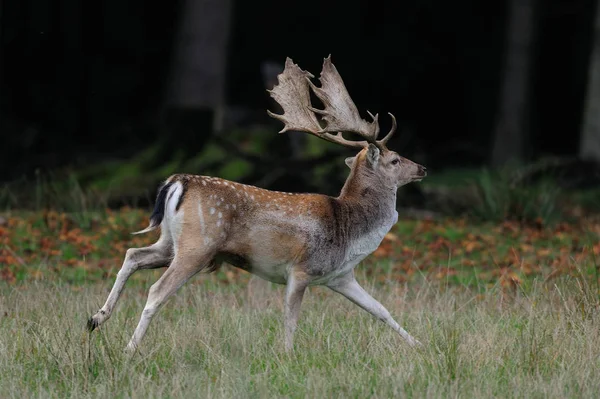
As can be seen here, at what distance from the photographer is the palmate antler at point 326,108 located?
759cm

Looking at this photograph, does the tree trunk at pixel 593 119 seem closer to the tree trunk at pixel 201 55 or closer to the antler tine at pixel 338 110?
the tree trunk at pixel 201 55

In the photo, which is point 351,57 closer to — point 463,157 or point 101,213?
point 463,157

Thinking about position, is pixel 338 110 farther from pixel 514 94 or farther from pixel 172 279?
pixel 514 94

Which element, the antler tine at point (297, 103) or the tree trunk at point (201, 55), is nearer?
the antler tine at point (297, 103)

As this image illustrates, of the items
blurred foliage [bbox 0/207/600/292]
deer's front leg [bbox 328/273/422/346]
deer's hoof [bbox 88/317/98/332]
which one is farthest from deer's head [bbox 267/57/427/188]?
deer's hoof [bbox 88/317/98/332]

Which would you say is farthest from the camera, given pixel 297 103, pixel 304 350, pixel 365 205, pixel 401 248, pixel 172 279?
pixel 401 248

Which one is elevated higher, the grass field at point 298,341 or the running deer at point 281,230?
the running deer at point 281,230

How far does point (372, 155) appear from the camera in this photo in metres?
7.57

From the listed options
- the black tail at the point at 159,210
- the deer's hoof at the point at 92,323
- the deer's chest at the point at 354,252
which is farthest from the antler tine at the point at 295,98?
the deer's hoof at the point at 92,323

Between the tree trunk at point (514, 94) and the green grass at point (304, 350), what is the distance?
10.2 m

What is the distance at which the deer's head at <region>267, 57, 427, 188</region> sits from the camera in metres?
7.59

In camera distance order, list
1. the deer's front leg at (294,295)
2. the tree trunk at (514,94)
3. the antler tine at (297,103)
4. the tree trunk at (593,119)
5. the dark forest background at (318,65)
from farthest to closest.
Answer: the dark forest background at (318,65) → the tree trunk at (514,94) → the tree trunk at (593,119) → the antler tine at (297,103) → the deer's front leg at (294,295)

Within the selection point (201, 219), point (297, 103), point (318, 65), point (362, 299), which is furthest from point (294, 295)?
point (318, 65)

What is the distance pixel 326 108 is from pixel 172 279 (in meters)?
1.81
